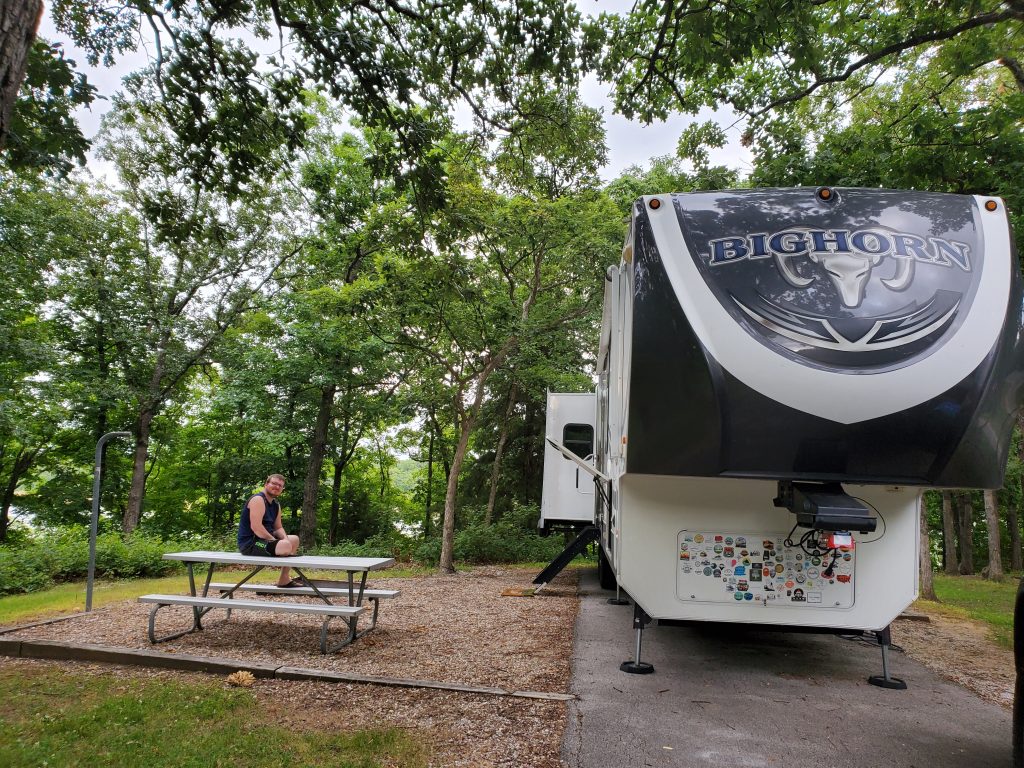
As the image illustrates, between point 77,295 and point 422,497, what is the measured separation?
51.7 feet

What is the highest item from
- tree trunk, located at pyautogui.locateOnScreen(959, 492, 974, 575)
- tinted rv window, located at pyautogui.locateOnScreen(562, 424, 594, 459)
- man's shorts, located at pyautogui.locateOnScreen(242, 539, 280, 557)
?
tinted rv window, located at pyautogui.locateOnScreen(562, 424, 594, 459)

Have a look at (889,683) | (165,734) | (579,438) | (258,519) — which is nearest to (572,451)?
(579,438)

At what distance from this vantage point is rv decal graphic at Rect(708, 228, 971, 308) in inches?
150

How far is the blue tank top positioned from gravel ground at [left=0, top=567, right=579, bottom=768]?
84 cm

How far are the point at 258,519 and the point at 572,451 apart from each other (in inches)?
204

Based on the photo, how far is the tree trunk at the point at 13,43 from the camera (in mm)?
2598

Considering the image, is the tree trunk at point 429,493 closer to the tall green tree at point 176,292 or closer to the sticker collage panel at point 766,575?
the tall green tree at point 176,292

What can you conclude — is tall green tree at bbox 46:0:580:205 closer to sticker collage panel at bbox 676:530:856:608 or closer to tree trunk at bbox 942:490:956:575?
sticker collage panel at bbox 676:530:856:608

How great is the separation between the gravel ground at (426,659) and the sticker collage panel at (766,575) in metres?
1.23

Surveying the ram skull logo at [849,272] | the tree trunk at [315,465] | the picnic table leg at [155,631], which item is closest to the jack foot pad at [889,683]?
the ram skull logo at [849,272]

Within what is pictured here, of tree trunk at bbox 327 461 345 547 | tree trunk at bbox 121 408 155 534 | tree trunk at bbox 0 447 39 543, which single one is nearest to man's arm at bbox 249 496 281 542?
tree trunk at bbox 121 408 155 534

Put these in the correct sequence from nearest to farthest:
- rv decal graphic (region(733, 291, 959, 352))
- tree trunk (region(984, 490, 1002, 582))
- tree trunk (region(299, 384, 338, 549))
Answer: rv decal graphic (region(733, 291, 959, 352)) < tree trunk (region(984, 490, 1002, 582)) < tree trunk (region(299, 384, 338, 549))

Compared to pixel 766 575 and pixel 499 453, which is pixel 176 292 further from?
pixel 766 575

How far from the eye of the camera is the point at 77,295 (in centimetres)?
1739
